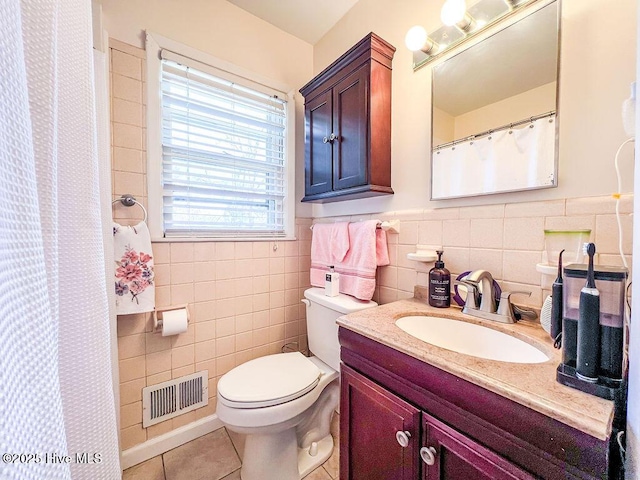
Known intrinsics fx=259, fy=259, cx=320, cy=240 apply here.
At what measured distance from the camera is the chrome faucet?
35.4 inches

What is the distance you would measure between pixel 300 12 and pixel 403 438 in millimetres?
2158

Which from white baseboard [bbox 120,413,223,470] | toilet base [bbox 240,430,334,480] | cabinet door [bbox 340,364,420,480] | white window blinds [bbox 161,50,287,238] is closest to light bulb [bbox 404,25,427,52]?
white window blinds [bbox 161,50,287,238]

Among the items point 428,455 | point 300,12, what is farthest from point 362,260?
point 300,12

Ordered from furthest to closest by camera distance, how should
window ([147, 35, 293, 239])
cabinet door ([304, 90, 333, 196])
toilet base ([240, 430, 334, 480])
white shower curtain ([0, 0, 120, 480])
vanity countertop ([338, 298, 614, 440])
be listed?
1. cabinet door ([304, 90, 333, 196])
2. window ([147, 35, 293, 239])
3. toilet base ([240, 430, 334, 480])
4. vanity countertop ([338, 298, 614, 440])
5. white shower curtain ([0, 0, 120, 480])

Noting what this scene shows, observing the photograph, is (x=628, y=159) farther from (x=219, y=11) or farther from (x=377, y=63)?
(x=219, y=11)

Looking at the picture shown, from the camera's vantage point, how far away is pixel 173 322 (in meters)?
1.30

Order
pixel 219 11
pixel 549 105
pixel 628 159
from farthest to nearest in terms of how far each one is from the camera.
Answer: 1. pixel 219 11
2. pixel 549 105
3. pixel 628 159

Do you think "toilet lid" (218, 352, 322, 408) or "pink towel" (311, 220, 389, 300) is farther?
"pink towel" (311, 220, 389, 300)

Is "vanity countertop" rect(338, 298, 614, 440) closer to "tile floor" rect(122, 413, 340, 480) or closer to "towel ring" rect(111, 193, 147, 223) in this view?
"tile floor" rect(122, 413, 340, 480)

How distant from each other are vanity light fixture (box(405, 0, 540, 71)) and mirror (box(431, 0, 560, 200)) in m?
0.06

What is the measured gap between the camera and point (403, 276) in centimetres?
132

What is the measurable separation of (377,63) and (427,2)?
31cm

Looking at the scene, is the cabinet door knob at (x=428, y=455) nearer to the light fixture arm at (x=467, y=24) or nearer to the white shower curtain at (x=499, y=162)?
the white shower curtain at (x=499, y=162)

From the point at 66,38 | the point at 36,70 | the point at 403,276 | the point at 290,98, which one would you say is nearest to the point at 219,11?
the point at 290,98
